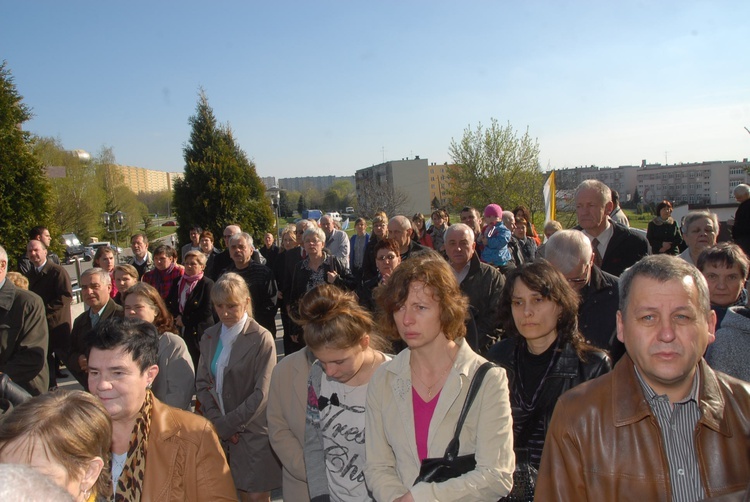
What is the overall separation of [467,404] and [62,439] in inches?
60.3

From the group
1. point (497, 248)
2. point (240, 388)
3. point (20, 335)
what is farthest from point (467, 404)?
point (497, 248)

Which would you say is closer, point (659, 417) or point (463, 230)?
point (659, 417)

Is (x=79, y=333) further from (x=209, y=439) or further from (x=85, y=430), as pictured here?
(x=85, y=430)

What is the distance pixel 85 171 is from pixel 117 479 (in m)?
51.5

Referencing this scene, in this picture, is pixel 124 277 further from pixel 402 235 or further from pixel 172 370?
pixel 402 235

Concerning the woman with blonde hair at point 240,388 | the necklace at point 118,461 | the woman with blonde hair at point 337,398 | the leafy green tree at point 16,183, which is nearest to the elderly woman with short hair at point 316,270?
the woman with blonde hair at point 240,388

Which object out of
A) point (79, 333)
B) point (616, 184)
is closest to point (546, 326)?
point (79, 333)

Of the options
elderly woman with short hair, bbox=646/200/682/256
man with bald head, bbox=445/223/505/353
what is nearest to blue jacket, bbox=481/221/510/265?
man with bald head, bbox=445/223/505/353

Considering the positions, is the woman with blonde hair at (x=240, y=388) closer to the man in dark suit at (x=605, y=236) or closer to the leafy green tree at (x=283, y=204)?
the man in dark suit at (x=605, y=236)

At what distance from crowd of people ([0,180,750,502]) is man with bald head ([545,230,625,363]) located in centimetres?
1

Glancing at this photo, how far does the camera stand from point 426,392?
2.43 meters

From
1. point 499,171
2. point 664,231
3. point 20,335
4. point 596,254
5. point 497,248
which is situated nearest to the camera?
point 20,335

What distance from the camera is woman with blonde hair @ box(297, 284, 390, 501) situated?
278 cm

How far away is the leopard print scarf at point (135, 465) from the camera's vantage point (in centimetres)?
228
